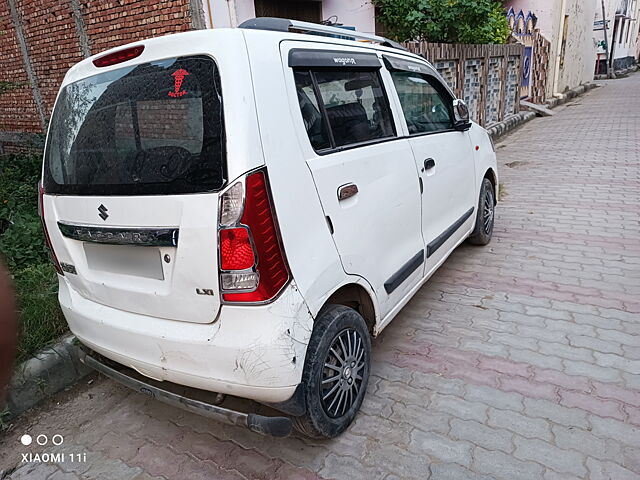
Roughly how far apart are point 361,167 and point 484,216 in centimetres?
261

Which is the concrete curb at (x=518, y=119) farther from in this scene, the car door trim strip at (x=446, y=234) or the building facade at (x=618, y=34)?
the building facade at (x=618, y=34)

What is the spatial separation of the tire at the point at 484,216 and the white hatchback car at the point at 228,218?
6.75 feet

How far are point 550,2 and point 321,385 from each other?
17.9 metres

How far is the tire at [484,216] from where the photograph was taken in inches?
170

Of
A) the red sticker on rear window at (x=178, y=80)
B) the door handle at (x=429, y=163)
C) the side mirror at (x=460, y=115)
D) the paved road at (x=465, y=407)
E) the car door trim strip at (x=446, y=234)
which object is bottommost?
the paved road at (x=465, y=407)

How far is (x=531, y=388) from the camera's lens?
101 inches

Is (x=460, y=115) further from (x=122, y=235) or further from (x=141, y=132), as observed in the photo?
(x=122, y=235)

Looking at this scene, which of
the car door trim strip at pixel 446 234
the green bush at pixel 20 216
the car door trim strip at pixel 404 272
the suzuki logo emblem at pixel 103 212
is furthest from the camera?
the green bush at pixel 20 216

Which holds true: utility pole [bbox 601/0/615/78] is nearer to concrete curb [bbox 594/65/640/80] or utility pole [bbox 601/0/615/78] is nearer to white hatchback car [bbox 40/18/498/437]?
concrete curb [bbox 594/65/640/80]

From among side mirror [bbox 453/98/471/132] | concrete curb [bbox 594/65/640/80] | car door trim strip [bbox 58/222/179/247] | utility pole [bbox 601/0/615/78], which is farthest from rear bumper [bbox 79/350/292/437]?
concrete curb [bbox 594/65/640/80]

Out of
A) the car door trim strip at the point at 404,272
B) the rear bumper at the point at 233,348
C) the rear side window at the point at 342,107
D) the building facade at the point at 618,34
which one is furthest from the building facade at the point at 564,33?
the rear bumper at the point at 233,348

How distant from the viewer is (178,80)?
1.86 meters

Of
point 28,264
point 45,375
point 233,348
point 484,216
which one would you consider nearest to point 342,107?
point 233,348

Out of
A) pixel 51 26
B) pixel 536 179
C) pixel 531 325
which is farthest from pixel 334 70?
pixel 51 26
